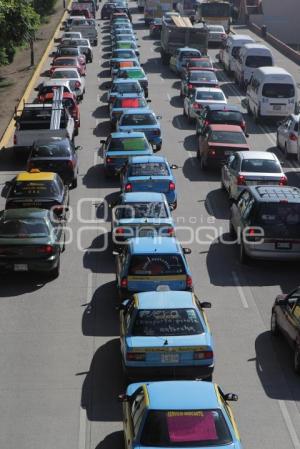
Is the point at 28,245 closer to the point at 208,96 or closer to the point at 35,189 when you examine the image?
the point at 35,189

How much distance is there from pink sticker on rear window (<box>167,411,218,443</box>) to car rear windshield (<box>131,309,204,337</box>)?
11.0ft

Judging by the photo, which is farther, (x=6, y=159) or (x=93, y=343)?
(x=6, y=159)

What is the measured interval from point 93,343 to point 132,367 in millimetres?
2674

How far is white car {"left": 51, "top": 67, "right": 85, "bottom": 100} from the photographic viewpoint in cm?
4311

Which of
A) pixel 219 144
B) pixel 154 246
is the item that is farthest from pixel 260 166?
pixel 154 246

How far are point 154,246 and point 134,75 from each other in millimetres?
28826

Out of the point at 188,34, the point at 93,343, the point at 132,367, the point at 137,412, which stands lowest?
the point at 188,34

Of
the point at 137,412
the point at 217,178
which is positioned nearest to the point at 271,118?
the point at 217,178

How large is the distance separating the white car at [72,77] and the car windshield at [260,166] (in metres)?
18.2

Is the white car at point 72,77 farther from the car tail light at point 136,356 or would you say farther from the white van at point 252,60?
the car tail light at point 136,356

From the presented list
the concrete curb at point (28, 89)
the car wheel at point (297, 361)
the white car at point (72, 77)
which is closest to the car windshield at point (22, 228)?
the car wheel at point (297, 361)

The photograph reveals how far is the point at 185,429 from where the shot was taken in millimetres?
10852

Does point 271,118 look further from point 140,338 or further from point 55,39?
point 55,39

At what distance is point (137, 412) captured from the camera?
37.6 feet
